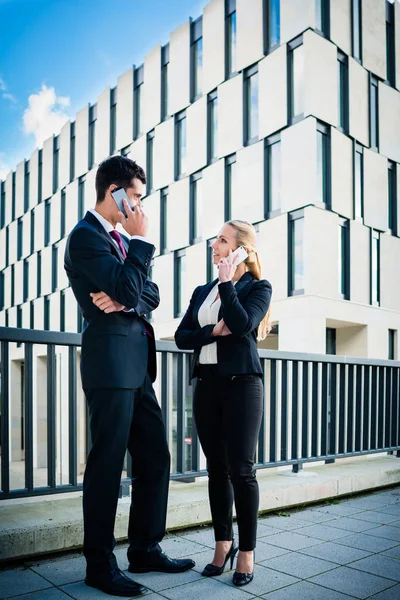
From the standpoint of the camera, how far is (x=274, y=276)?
20.1 m

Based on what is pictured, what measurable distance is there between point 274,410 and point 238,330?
2.37 meters

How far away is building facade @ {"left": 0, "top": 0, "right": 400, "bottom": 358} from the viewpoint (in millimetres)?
19719

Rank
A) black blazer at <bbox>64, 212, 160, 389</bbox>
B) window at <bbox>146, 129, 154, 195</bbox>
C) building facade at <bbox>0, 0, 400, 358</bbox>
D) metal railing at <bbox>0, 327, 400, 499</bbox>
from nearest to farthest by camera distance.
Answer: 1. black blazer at <bbox>64, 212, 160, 389</bbox>
2. metal railing at <bbox>0, 327, 400, 499</bbox>
3. building facade at <bbox>0, 0, 400, 358</bbox>
4. window at <bbox>146, 129, 154, 195</bbox>

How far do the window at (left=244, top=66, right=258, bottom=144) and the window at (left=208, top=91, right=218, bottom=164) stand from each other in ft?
6.22

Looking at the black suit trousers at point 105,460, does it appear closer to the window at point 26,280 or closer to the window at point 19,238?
the window at point 26,280

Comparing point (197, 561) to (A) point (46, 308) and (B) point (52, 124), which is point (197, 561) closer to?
(A) point (46, 308)

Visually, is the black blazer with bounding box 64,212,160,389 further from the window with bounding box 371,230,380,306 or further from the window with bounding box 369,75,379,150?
the window with bounding box 369,75,379,150

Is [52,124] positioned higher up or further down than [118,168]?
higher up

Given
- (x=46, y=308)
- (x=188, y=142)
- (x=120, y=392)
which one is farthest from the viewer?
(x=46, y=308)

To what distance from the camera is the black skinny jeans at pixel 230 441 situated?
3152 millimetres

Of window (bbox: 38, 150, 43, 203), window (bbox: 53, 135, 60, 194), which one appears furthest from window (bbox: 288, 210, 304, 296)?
window (bbox: 38, 150, 43, 203)

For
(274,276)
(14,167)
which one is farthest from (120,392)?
(14,167)

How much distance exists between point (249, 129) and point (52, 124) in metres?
19.2

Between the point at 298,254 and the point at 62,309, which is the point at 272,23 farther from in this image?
the point at 62,309
